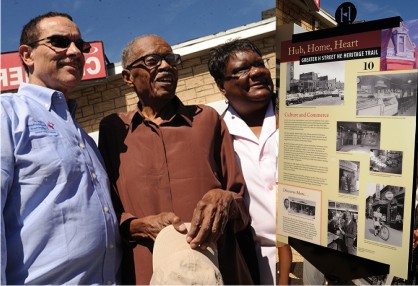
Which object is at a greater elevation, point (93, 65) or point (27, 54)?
point (93, 65)

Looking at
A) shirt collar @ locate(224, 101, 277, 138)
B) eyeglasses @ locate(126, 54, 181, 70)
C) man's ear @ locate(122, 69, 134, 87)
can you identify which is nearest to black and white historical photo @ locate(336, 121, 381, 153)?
shirt collar @ locate(224, 101, 277, 138)

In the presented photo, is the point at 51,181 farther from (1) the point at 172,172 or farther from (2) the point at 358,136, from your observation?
(2) the point at 358,136

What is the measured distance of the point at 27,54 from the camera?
1.69 m

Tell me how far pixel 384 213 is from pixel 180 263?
2.50 ft

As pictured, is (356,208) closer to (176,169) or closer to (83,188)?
(176,169)

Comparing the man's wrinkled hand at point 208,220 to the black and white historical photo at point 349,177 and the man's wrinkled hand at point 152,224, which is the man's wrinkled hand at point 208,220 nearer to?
the man's wrinkled hand at point 152,224

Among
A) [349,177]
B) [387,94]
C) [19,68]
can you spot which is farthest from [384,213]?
[19,68]

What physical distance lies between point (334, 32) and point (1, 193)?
1.33 meters

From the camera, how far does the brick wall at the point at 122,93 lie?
571 centimetres

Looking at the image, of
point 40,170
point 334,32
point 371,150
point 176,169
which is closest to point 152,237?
point 176,169

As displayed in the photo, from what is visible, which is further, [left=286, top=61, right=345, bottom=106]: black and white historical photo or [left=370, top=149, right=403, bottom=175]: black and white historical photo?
[left=286, top=61, right=345, bottom=106]: black and white historical photo

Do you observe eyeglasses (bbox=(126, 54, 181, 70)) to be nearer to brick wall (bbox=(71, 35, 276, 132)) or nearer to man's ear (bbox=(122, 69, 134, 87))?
man's ear (bbox=(122, 69, 134, 87))

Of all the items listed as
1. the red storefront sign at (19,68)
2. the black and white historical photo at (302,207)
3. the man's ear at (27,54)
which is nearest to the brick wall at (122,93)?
the red storefront sign at (19,68)

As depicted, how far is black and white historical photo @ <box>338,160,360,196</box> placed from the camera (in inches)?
54.8
